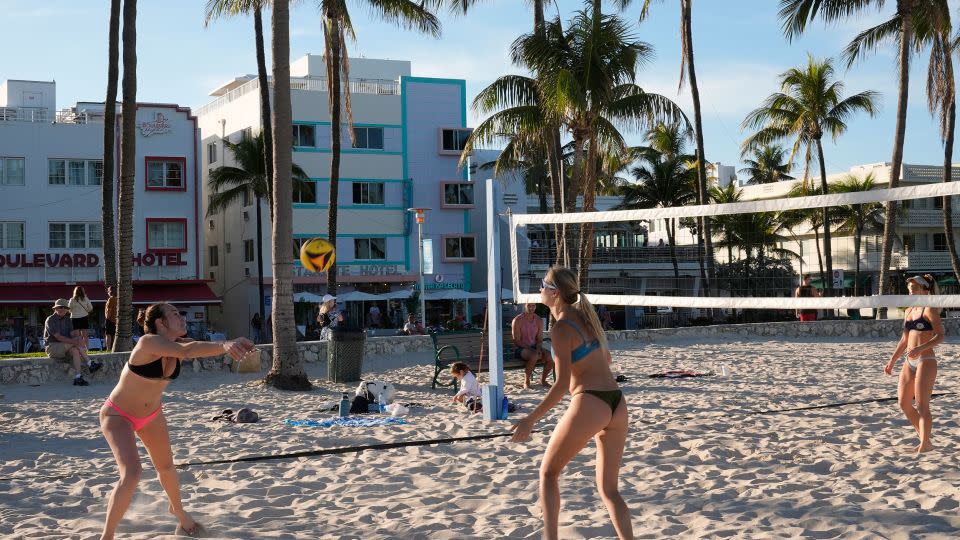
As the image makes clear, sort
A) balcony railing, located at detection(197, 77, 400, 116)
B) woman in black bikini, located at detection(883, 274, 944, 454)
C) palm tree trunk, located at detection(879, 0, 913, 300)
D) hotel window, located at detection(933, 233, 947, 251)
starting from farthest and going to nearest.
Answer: hotel window, located at detection(933, 233, 947, 251)
balcony railing, located at detection(197, 77, 400, 116)
palm tree trunk, located at detection(879, 0, 913, 300)
woman in black bikini, located at detection(883, 274, 944, 454)

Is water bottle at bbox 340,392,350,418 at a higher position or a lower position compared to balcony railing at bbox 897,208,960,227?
lower

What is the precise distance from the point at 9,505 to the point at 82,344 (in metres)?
9.06

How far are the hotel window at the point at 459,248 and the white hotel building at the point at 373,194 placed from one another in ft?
0.13

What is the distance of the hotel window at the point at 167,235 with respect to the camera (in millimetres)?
37281

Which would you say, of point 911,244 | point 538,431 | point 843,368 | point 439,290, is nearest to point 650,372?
point 843,368

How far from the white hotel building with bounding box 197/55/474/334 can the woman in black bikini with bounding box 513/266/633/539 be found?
33746 millimetres

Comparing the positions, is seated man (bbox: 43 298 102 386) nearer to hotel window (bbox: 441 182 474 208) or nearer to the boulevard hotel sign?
the boulevard hotel sign

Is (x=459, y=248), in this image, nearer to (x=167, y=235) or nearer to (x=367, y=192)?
(x=367, y=192)

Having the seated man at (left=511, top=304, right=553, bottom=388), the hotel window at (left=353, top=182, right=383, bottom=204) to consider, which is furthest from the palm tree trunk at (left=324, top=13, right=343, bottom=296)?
the hotel window at (left=353, top=182, right=383, bottom=204)

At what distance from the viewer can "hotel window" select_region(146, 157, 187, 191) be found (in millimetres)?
37438

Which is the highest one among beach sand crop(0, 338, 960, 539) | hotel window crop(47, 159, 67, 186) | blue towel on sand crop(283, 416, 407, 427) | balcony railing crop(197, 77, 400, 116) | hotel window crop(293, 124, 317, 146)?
balcony railing crop(197, 77, 400, 116)

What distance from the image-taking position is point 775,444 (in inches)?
312

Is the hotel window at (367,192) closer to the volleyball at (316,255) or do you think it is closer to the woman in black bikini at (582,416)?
the volleyball at (316,255)

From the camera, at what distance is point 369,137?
40719 millimetres
